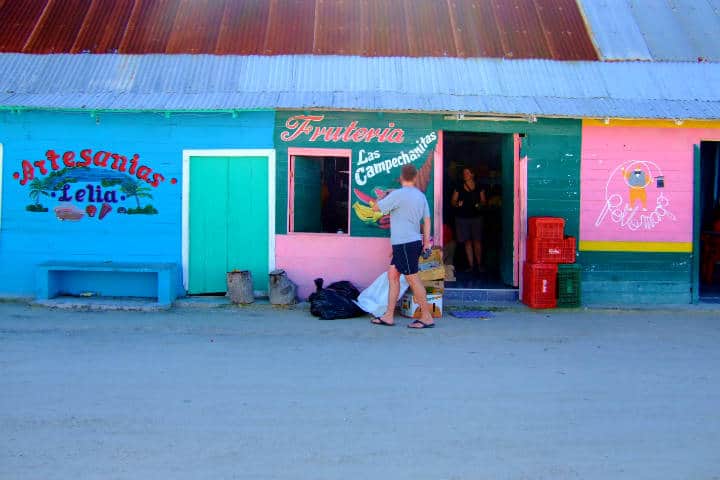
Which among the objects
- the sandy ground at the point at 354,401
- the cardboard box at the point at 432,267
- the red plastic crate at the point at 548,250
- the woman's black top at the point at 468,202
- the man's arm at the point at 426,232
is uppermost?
the woman's black top at the point at 468,202

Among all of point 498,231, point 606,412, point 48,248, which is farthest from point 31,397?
point 498,231

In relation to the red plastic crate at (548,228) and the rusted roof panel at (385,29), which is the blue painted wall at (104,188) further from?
the red plastic crate at (548,228)

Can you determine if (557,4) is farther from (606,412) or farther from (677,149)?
(606,412)

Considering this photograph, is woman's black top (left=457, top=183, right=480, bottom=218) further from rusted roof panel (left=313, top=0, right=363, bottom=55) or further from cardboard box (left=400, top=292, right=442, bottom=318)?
cardboard box (left=400, top=292, right=442, bottom=318)

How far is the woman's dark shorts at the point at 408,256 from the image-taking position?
8703 mm

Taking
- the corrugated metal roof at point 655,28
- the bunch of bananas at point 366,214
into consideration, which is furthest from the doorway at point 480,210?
the corrugated metal roof at point 655,28

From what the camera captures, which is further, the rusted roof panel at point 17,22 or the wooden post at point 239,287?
the rusted roof panel at point 17,22

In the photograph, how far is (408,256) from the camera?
28.6ft

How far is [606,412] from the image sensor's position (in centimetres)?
560

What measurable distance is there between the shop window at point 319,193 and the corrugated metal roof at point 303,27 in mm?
1828

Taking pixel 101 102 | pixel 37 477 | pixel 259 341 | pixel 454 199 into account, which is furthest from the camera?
pixel 454 199

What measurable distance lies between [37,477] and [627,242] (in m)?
8.86

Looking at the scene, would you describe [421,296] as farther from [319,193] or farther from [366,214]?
[319,193]

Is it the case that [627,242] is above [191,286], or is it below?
above
